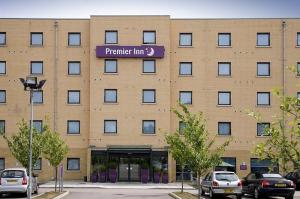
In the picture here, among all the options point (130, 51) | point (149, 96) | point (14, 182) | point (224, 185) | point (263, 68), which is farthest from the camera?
point (263, 68)

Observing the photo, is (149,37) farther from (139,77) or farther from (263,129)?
(263,129)

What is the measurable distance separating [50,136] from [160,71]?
1980 centimetres

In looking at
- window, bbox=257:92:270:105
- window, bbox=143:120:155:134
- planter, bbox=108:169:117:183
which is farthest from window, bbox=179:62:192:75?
planter, bbox=108:169:117:183

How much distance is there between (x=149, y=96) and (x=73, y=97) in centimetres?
700

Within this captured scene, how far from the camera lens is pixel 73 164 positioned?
177 feet

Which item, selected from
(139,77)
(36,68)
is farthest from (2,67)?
(139,77)

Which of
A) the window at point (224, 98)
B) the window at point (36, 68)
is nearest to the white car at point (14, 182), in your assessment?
the window at point (36, 68)

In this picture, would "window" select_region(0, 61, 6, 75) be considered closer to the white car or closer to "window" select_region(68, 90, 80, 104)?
"window" select_region(68, 90, 80, 104)

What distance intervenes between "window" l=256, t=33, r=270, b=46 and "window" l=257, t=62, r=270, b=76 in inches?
72.0

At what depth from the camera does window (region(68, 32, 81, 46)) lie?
2147 inches

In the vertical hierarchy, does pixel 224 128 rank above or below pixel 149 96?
below

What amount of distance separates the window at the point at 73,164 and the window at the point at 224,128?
43.2 feet

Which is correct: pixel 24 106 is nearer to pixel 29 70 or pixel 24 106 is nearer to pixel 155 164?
pixel 29 70

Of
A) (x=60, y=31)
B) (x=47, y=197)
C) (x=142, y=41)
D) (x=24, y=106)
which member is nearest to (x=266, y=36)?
(x=142, y=41)
